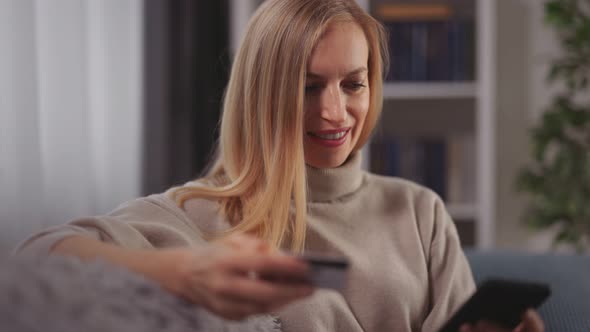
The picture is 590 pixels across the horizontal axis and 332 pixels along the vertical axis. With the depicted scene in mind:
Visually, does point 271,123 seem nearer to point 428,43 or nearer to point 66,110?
point 66,110

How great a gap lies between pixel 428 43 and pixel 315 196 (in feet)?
5.51

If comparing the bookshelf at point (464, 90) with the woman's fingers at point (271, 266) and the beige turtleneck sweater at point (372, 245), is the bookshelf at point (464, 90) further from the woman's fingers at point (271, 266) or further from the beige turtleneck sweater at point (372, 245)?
the woman's fingers at point (271, 266)

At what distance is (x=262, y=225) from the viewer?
1099 millimetres

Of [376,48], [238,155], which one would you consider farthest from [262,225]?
[376,48]

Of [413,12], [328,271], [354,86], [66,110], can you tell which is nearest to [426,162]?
[413,12]

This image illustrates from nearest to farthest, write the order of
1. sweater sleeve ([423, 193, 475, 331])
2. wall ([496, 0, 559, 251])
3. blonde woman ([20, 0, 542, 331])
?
blonde woman ([20, 0, 542, 331]) < sweater sleeve ([423, 193, 475, 331]) < wall ([496, 0, 559, 251])

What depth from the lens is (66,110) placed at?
78.7 inches

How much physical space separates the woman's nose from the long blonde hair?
0.04 metres

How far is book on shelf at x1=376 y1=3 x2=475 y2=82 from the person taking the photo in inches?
109

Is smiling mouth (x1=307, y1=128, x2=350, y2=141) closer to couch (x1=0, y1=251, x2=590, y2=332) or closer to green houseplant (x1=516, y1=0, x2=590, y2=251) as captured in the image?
couch (x1=0, y1=251, x2=590, y2=332)

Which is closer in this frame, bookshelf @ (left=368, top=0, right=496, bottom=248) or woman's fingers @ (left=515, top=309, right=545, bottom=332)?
woman's fingers @ (left=515, top=309, right=545, bottom=332)

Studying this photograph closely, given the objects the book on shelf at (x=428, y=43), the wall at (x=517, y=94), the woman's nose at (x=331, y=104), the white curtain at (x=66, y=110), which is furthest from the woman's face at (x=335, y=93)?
the wall at (x=517, y=94)

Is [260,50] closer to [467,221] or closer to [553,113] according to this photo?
[553,113]

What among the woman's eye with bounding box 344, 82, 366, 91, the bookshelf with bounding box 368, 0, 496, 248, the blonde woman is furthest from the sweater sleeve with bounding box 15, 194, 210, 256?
the bookshelf with bounding box 368, 0, 496, 248
